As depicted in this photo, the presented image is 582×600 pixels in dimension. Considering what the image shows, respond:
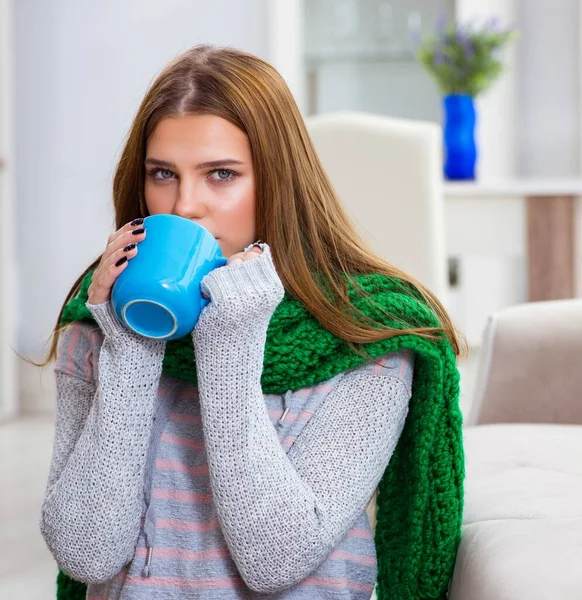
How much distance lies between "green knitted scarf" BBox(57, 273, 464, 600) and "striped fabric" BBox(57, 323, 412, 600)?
0.09ft

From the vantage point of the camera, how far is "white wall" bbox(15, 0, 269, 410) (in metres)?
3.40

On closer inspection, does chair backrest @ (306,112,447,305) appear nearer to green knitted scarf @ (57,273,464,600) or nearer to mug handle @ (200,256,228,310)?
green knitted scarf @ (57,273,464,600)

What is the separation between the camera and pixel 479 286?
11.3ft

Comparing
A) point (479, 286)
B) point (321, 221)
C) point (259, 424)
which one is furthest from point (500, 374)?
point (479, 286)

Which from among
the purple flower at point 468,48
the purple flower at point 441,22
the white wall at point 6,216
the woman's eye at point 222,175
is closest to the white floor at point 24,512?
the white wall at point 6,216

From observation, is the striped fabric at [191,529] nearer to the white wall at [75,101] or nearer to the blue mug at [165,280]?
the blue mug at [165,280]

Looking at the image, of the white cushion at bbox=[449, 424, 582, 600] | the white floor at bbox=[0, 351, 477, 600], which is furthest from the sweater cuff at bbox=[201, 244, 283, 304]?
the white floor at bbox=[0, 351, 477, 600]

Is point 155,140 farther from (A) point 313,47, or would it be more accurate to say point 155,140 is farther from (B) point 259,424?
(A) point 313,47

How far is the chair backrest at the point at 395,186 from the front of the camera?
224cm

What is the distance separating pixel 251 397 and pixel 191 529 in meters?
0.18

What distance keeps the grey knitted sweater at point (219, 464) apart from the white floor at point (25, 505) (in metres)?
0.46

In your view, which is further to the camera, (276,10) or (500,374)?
(276,10)

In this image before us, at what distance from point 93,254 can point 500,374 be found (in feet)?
7.60

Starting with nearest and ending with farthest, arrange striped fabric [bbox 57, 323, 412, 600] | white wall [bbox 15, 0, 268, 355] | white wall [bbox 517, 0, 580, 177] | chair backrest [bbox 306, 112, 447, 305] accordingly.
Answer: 1. striped fabric [bbox 57, 323, 412, 600]
2. chair backrest [bbox 306, 112, 447, 305]
3. white wall [bbox 517, 0, 580, 177]
4. white wall [bbox 15, 0, 268, 355]
